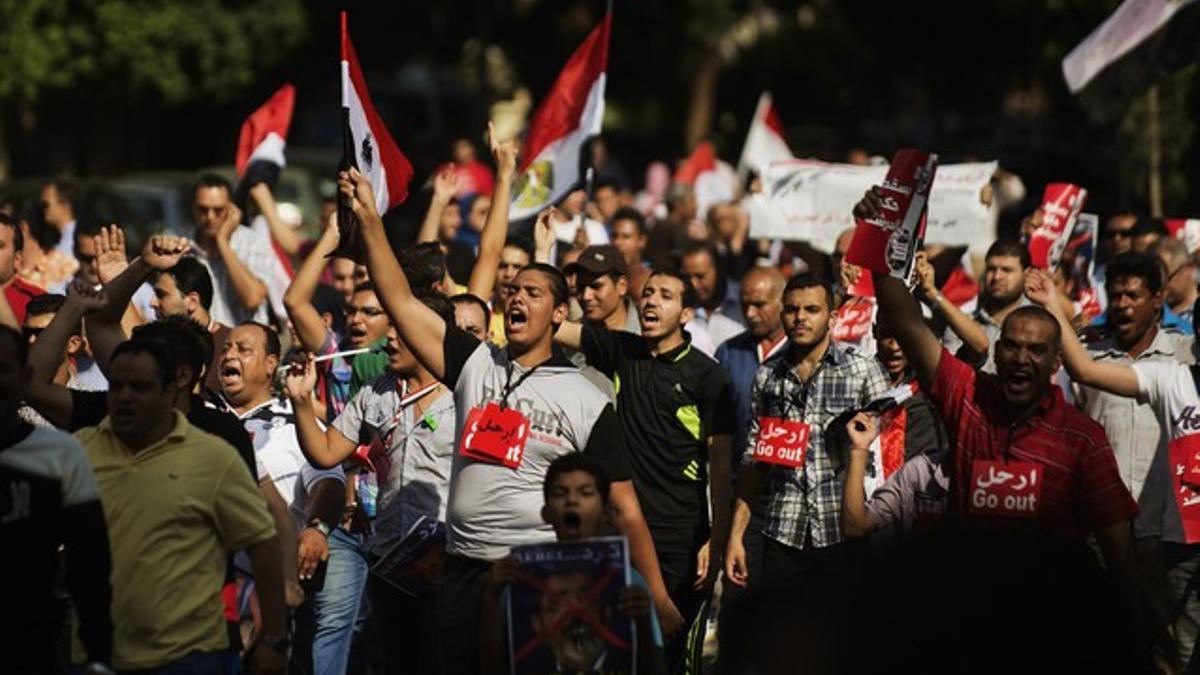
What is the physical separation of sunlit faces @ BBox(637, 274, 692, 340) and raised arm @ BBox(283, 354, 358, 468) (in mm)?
1397

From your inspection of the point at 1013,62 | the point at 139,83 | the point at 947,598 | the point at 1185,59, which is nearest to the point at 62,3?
the point at 139,83

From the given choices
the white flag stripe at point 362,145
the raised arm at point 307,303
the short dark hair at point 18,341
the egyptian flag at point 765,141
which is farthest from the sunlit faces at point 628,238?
the short dark hair at point 18,341

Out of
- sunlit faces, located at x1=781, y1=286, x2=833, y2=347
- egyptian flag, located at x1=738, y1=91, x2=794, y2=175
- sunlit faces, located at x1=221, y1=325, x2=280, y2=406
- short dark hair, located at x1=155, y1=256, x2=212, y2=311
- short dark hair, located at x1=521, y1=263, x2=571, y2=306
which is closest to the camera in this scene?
short dark hair, located at x1=521, y1=263, x2=571, y2=306

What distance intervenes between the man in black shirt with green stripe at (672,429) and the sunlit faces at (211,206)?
123 inches

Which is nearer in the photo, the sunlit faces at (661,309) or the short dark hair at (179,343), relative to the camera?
the short dark hair at (179,343)

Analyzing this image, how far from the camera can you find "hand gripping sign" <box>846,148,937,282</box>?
24.4 ft

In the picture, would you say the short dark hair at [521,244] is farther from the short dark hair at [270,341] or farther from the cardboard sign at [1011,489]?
the cardboard sign at [1011,489]

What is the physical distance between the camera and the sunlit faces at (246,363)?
910 cm

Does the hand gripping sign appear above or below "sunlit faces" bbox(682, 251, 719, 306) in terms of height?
below

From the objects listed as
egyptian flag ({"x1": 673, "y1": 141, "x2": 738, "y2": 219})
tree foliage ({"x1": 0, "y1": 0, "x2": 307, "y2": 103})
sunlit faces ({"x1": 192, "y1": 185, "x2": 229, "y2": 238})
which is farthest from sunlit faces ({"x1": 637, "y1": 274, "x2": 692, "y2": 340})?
tree foliage ({"x1": 0, "y1": 0, "x2": 307, "y2": 103})

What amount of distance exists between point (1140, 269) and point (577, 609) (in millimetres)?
3842

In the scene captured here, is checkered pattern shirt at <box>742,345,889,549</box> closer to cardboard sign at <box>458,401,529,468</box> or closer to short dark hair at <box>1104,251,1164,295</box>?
short dark hair at <box>1104,251,1164,295</box>

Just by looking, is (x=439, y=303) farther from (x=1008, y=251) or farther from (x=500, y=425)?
(x=1008, y=251)

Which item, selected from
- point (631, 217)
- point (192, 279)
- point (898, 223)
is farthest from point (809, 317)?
point (631, 217)
